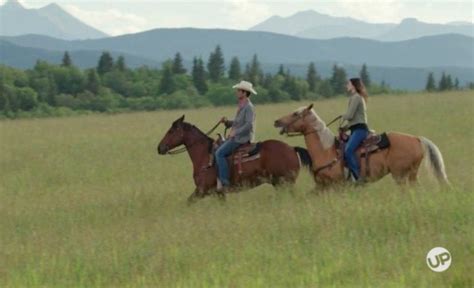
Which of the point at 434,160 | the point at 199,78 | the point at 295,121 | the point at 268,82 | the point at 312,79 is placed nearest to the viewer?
the point at 434,160

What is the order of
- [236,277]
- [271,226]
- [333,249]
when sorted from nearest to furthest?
[236,277] < [333,249] < [271,226]

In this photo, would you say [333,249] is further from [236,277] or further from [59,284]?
[59,284]

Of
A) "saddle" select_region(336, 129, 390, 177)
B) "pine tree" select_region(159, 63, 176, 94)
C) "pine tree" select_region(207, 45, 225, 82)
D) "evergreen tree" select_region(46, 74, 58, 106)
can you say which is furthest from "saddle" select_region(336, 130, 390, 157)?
"pine tree" select_region(207, 45, 225, 82)

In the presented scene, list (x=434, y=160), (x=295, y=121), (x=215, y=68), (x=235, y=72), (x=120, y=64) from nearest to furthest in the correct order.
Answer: (x=434, y=160) < (x=295, y=121) < (x=120, y=64) < (x=215, y=68) < (x=235, y=72)

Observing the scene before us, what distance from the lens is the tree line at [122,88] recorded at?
73.1 m

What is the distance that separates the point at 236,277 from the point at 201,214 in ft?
14.4

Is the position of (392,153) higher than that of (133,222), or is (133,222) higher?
(392,153)

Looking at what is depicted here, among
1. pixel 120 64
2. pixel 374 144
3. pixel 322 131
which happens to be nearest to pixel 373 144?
pixel 374 144

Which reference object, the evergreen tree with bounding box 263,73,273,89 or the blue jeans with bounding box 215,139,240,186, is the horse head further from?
the evergreen tree with bounding box 263,73,273,89

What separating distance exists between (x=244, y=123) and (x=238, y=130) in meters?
0.18

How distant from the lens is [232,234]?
981cm

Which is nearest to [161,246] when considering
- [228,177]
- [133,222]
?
[133,222]

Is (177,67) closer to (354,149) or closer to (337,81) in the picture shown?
(337,81)

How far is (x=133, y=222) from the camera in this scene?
12688 mm
